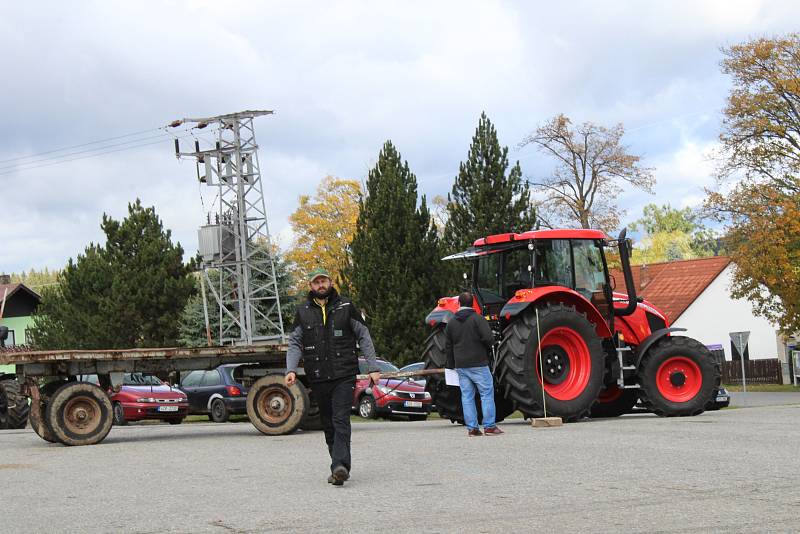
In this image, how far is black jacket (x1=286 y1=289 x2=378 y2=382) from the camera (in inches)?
382

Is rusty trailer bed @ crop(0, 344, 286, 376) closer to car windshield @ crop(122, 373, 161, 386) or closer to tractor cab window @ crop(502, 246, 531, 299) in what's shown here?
tractor cab window @ crop(502, 246, 531, 299)

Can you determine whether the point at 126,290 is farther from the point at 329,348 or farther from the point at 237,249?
the point at 329,348

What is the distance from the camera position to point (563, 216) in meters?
56.3

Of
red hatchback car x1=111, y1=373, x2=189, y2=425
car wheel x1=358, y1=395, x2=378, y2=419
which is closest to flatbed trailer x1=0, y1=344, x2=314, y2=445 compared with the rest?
car wheel x1=358, y1=395, x2=378, y2=419

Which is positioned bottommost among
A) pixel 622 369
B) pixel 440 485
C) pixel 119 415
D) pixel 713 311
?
pixel 440 485

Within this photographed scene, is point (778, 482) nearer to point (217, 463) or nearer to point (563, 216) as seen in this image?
point (217, 463)

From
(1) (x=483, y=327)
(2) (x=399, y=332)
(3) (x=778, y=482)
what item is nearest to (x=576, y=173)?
(2) (x=399, y=332)

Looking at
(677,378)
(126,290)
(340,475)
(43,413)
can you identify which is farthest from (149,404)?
(126,290)

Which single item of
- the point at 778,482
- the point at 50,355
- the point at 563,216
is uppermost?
the point at 563,216

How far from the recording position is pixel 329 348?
977cm

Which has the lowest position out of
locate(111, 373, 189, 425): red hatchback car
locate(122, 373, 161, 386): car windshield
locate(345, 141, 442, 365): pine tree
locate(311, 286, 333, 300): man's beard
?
locate(111, 373, 189, 425): red hatchback car

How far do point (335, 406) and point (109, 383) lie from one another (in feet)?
24.0

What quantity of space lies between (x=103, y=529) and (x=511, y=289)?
10.4m

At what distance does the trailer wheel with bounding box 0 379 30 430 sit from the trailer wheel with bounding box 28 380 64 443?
23.2 feet
